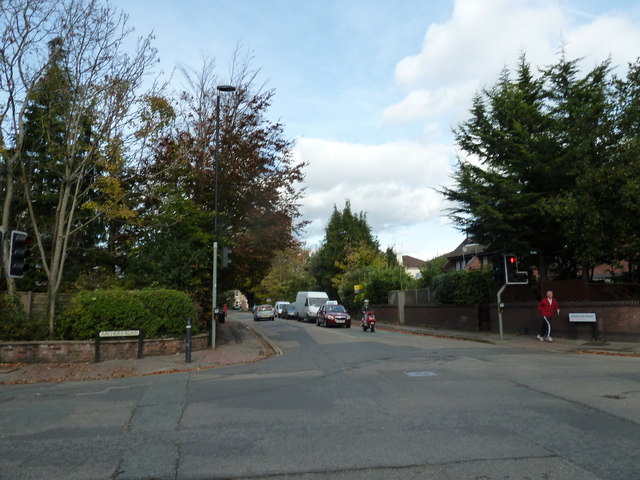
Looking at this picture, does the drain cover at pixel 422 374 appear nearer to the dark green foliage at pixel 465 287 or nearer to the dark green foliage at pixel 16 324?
the dark green foliage at pixel 16 324

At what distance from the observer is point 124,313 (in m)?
15.9

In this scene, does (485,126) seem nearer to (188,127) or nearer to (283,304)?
(188,127)

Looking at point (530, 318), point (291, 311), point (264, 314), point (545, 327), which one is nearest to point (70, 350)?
point (545, 327)

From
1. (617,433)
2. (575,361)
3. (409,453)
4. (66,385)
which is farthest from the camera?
(575,361)

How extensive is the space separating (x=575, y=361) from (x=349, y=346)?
764cm

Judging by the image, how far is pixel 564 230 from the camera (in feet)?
60.7

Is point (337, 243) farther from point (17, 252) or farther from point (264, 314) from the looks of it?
point (17, 252)

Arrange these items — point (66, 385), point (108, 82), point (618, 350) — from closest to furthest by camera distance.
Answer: point (66, 385)
point (618, 350)
point (108, 82)

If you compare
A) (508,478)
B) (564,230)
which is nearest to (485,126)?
(564,230)

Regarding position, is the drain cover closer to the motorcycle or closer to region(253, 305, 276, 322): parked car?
the motorcycle

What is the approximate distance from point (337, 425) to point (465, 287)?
22.0m

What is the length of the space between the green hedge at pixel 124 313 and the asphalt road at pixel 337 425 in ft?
13.6

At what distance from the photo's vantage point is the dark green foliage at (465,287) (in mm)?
26328

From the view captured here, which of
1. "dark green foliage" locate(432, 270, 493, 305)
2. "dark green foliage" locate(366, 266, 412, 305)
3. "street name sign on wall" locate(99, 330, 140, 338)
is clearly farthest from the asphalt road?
"dark green foliage" locate(366, 266, 412, 305)
